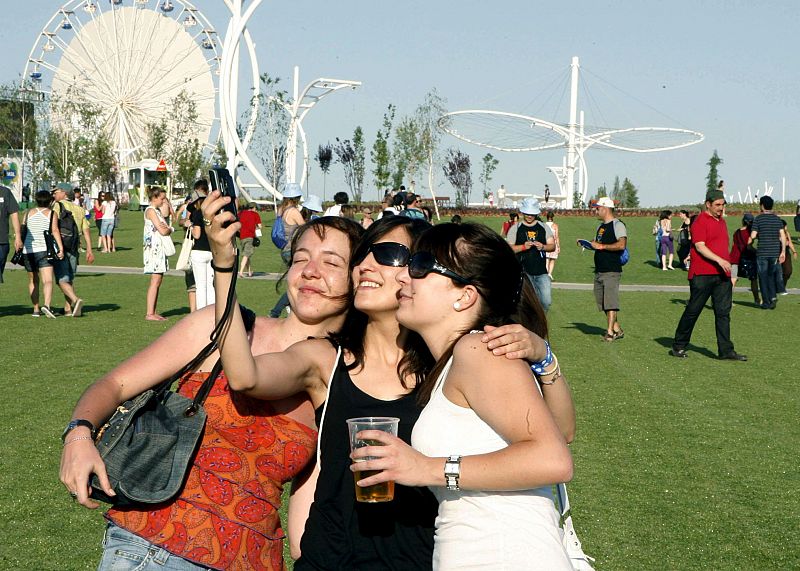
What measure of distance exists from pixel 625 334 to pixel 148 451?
13.7 metres

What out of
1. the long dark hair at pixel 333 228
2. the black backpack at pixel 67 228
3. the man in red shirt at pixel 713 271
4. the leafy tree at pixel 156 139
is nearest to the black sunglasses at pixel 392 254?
the long dark hair at pixel 333 228

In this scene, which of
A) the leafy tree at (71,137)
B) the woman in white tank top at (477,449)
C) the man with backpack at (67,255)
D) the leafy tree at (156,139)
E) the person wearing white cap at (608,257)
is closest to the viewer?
the woman in white tank top at (477,449)

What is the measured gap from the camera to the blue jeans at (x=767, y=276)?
20.2 meters

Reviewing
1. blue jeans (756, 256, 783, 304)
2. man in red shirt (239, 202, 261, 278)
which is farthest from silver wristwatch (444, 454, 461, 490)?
blue jeans (756, 256, 783, 304)

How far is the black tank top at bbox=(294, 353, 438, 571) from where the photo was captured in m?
2.84

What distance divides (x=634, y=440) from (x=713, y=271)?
5.21m

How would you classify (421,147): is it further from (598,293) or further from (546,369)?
(546,369)

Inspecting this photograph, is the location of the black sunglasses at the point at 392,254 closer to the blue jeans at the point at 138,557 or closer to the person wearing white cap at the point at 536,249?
the blue jeans at the point at 138,557

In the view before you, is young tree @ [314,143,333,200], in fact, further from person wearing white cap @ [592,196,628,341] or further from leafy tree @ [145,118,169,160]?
person wearing white cap @ [592,196,628,341]

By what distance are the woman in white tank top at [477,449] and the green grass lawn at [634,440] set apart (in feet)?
9.45

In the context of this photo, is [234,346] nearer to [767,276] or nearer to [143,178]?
[767,276]

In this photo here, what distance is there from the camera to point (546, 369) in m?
2.85

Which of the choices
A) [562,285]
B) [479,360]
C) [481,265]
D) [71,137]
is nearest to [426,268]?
[481,265]

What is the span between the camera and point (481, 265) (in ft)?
8.86
